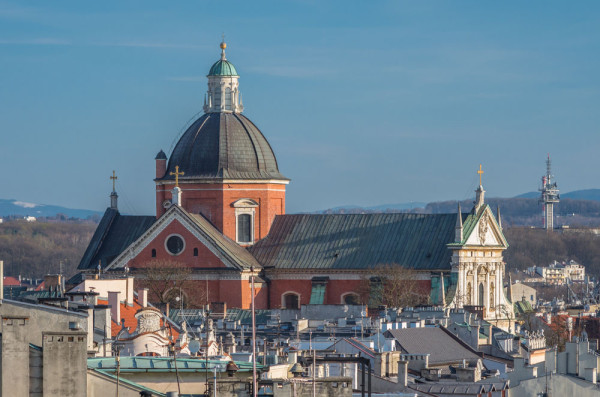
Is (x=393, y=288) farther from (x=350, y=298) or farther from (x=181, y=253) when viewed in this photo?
(x=181, y=253)

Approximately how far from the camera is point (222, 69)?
4395 inches

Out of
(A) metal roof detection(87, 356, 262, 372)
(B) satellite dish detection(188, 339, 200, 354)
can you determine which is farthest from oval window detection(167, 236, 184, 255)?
(A) metal roof detection(87, 356, 262, 372)

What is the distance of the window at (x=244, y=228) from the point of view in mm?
109688

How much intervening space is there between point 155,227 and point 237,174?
5.55m

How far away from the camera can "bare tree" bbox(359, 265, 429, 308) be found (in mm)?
101312

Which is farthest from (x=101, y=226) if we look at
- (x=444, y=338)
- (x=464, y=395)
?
(x=464, y=395)

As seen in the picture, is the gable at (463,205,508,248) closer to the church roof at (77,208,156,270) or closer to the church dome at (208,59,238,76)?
the church dome at (208,59,238,76)

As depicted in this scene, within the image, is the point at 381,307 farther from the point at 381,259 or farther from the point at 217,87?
the point at 217,87

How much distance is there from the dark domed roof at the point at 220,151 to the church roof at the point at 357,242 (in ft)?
14.0

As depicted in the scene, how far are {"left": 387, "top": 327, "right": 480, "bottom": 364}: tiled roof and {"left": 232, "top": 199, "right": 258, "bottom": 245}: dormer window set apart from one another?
41896 mm

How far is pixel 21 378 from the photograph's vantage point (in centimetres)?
2853

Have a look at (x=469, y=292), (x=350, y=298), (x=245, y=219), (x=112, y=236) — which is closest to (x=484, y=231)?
(x=469, y=292)

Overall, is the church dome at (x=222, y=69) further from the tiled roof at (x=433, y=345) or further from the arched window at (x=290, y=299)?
the tiled roof at (x=433, y=345)

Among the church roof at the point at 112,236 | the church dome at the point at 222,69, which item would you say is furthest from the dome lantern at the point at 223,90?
the church roof at the point at 112,236
